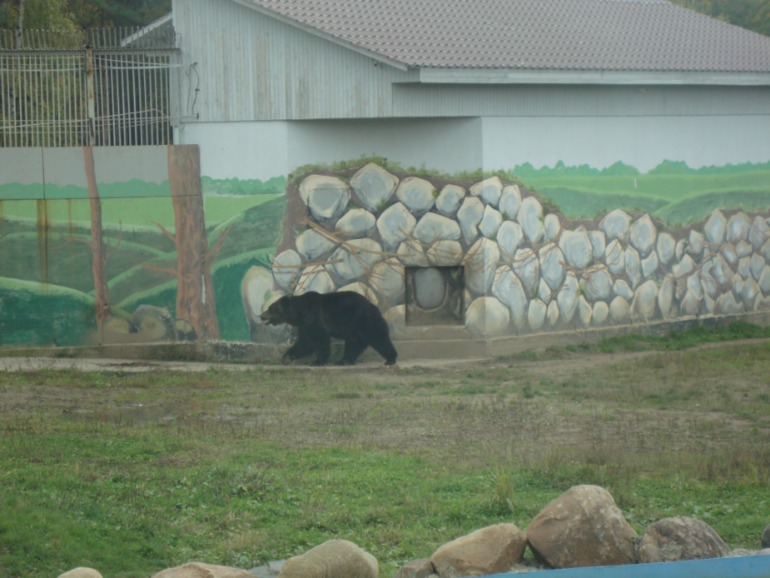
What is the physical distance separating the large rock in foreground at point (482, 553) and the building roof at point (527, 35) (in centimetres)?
1029

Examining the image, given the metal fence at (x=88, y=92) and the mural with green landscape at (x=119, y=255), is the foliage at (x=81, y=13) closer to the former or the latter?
the metal fence at (x=88, y=92)

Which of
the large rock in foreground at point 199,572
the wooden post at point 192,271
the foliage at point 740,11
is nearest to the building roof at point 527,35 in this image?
the wooden post at point 192,271

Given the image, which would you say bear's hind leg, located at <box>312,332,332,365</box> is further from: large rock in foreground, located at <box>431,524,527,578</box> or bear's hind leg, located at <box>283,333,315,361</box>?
large rock in foreground, located at <box>431,524,527,578</box>

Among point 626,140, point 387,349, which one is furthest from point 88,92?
point 626,140

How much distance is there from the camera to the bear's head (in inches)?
686

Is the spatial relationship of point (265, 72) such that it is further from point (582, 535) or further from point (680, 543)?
point (680, 543)

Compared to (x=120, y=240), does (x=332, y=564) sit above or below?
below

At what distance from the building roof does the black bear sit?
3511 millimetres

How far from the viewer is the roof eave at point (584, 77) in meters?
16.7

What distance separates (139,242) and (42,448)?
731 centimetres

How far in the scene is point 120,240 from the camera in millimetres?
17875

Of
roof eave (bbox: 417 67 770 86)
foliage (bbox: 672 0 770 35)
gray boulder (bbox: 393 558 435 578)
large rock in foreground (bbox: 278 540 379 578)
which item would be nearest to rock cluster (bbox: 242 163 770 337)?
roof eave (bbox: 417 67 770 86)

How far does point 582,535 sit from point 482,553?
0.63 metres

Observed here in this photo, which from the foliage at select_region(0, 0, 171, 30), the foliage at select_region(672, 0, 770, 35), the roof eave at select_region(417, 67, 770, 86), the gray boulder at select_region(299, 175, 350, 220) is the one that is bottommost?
the gray boulder at select_region(299, 175, 350, 220)
